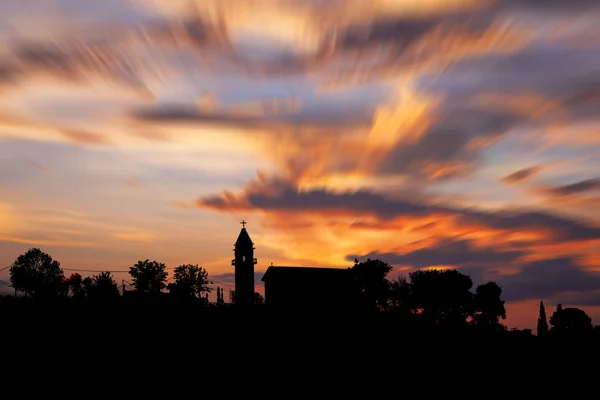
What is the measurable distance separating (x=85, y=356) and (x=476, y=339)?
965 inches

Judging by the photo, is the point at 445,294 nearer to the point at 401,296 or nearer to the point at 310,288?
the point at 401,296

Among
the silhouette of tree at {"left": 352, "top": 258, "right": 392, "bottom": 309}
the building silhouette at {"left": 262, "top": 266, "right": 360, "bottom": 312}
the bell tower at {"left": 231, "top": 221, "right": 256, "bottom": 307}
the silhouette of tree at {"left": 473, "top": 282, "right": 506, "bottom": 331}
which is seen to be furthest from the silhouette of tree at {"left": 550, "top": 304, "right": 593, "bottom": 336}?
the bell tower at {"left": 231, "top": 221, "right": 256, "bottom": 307}

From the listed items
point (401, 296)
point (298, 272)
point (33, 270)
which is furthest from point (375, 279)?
point (33, 270)

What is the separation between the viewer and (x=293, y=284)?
83562mm

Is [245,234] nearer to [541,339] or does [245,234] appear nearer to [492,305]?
[541,339]

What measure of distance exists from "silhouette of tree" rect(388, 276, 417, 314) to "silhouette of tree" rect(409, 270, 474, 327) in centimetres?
138

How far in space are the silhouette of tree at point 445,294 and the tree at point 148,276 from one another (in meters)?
75.5

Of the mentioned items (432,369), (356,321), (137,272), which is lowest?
(432,369)

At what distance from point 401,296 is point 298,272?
5433cm

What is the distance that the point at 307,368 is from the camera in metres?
27.8

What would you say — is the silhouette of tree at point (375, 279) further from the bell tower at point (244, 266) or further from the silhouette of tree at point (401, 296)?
the bell tower at point (244, 266)

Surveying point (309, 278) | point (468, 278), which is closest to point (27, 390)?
point (309, 278)

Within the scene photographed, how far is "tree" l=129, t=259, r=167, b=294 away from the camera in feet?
525

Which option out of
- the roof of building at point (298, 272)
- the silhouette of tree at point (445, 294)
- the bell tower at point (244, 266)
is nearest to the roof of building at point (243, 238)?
the bell tower at point (244, 266)
